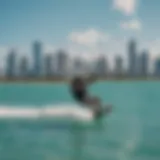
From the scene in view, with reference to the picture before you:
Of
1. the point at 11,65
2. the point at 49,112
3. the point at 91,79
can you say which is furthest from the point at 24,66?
the point at 91,79

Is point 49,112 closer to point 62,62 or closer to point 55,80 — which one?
point 55,80

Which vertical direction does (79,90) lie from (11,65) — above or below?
below

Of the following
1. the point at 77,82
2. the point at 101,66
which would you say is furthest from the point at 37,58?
the point at 101,66

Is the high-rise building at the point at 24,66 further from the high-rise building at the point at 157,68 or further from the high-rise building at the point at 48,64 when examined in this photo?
the high-rise building at the point at 157,68

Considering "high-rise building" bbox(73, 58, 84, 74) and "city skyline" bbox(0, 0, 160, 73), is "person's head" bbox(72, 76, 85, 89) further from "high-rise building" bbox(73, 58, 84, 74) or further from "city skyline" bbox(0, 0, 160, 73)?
"city skyline" bbox(0, 0, 160, 73)

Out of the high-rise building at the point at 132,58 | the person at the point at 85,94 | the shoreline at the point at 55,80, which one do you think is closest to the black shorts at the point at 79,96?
the person at the point at 85,94

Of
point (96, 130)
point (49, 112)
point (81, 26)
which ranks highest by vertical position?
point (81, 26)

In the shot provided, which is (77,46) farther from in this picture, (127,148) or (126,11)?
(127,148)
